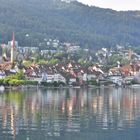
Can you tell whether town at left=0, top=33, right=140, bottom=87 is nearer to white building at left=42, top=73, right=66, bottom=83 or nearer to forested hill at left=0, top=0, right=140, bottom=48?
white building at left=42, top=73, right=66, bottom=83

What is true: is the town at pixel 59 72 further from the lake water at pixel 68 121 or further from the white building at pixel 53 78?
the lake water at pixel 68 121

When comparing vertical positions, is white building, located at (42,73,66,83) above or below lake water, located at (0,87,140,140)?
above

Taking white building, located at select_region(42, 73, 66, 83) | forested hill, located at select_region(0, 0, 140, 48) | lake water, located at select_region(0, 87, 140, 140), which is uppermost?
forested hill, located at select_region(0, 0, 140, 48)

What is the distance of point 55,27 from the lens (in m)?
166

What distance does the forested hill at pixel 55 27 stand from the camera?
473ft

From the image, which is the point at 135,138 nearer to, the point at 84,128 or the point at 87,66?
the point at 84,128

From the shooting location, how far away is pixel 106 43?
165000mm

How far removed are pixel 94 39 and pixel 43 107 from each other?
12572 centimetres

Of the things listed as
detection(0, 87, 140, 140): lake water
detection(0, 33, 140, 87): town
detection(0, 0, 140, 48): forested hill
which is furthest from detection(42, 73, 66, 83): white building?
detection(0, 0, 140, 48): forested hill

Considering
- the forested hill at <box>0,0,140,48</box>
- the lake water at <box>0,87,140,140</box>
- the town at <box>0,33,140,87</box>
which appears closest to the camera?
the lake water at <box>0,87,140,140</box>

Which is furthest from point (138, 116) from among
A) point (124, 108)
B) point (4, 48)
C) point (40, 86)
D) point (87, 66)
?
point (4, 48)

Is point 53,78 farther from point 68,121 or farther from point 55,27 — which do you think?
point 55,27

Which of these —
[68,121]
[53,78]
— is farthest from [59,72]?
[68,121]

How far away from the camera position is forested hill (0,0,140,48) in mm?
144250
